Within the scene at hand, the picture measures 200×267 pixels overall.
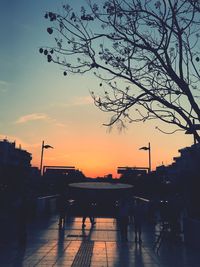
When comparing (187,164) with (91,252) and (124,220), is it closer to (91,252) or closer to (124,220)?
(124,220)

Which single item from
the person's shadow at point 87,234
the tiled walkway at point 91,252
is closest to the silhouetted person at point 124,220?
the tiled walkway at point 91,252

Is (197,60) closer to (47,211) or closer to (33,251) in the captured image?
(33,251)

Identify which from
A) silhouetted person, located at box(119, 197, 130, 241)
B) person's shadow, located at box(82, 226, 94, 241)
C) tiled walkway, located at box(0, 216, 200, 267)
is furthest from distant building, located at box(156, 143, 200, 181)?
person's shadow, located at box(82, 226, 94, 241)

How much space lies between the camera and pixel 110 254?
11258 millimetres

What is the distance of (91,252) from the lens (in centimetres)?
1152

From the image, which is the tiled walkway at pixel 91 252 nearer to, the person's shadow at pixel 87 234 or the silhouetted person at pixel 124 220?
the person's shadow at pixel 87 234

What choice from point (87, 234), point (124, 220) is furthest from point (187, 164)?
point (124, 220)

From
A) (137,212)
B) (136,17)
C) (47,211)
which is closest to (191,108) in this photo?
(136,17)

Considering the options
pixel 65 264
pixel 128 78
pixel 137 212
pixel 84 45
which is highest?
pixel 84 45

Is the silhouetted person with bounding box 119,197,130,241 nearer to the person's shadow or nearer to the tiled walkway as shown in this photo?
the tiled walkway

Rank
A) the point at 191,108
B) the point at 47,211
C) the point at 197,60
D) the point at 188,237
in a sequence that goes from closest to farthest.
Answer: the point at 191,108 → the point at 197,60 → the point at 188,237 → the point at 47,211

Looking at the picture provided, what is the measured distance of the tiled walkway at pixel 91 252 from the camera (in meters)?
9.84

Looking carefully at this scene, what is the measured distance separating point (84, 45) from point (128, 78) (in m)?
1.64

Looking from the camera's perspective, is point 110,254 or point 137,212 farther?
point 137,212
